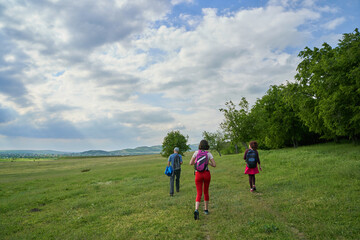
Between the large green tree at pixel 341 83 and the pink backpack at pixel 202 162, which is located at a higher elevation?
the large green tree at pixel 341 83

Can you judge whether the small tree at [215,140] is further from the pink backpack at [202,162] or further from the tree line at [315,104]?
the pink backpack at [202,162]

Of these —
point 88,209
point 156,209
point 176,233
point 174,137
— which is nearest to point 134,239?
point 176,233

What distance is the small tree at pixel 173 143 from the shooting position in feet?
180

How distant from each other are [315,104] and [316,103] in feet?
1.33

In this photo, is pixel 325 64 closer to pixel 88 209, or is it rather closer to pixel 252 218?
pixel 252 218

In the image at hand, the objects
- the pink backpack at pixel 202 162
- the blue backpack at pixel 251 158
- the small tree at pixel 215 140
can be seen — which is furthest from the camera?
the small tree at pixel 215 140

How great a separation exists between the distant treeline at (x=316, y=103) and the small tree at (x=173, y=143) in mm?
14411

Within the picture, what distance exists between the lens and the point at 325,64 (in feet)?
85.0

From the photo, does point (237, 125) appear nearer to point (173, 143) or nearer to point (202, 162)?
point (173, 143)

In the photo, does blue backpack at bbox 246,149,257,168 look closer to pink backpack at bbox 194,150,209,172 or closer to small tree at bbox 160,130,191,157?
pink backpack at bbox 194,150,209,172

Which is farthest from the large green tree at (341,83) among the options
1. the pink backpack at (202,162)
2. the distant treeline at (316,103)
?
the pink backpack at (202,162)

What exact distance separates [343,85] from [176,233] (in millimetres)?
27654

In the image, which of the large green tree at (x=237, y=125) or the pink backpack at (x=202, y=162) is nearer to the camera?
the pink backpack at (x=202, y=162)

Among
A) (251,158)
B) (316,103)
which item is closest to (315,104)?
(316,103)
